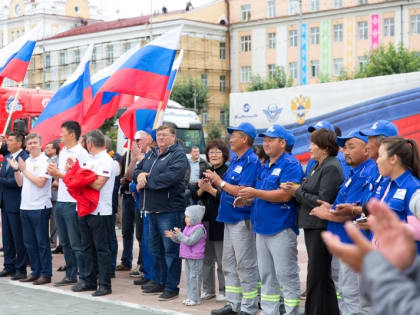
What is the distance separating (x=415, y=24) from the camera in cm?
5031

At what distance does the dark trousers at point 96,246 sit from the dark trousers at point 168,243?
0.58 m

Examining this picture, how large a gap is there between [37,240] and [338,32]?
48647 millimetres

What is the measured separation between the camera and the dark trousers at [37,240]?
29.5ft

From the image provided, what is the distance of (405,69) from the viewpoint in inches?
1581

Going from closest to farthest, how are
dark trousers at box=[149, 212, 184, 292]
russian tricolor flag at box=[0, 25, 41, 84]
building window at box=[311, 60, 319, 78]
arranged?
dark trousers at box=[149, 212, 184, 292], russian tricolor flag at box=[0, 25, 41, 84], building window at box=[311, 60, 319, 78]

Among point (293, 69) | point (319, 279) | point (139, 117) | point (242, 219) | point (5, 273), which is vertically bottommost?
point (5, 273)

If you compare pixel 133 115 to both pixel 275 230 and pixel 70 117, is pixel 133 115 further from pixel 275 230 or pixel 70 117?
pixel 275 230

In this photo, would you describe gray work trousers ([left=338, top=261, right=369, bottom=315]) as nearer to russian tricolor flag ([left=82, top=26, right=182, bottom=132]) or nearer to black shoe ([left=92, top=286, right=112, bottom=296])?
black shoe ([left=92, top=286, right=112, bottom=296])

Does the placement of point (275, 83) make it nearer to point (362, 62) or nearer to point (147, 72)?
point (362, 62)

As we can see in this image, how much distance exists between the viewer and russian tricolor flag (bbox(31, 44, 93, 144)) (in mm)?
9977

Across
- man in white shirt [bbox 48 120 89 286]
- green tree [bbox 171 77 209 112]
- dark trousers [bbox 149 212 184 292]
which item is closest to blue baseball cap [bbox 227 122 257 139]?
dark trousers [bbox 149 212 184 292]

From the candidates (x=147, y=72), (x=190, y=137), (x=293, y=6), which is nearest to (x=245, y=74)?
(x=293, y=6)

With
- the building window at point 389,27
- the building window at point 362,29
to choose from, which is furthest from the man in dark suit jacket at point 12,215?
the building window at point 362,29

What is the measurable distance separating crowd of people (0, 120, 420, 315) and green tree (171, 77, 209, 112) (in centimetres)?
4255
